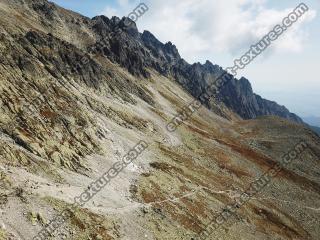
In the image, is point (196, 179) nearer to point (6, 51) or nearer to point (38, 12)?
point (6, 51)

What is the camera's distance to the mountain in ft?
123

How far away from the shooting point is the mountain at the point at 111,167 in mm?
37344

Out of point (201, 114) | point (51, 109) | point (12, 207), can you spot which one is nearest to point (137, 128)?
point (51, 109)

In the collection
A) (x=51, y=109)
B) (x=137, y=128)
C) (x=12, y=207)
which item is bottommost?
(x=12, y=207)

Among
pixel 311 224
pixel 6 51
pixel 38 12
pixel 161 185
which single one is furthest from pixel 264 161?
pixel 38 12

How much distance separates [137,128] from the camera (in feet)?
251

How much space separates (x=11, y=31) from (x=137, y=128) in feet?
111

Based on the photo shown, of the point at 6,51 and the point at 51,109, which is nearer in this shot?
the point at 51,109

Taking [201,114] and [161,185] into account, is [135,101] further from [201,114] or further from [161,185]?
[201,114]

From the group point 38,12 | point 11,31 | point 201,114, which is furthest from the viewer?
point 201,114

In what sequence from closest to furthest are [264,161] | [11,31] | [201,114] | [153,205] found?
[153,205], [11,31], [264,161], [201,114]

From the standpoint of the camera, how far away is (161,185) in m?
54.4

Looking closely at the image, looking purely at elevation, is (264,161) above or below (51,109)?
above

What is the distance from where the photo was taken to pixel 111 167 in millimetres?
52969
